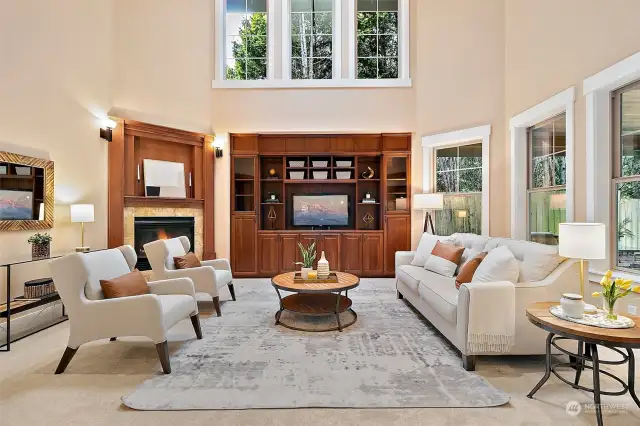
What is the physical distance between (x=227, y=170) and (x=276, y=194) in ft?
3.37

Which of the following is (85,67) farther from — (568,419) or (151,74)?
(568,419)

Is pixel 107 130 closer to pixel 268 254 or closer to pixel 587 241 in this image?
pixel 268 254

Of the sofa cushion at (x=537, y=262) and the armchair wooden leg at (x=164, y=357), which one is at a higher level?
the sofa cushion at (x=537, y=262)

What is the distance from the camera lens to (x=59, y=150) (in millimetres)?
4223

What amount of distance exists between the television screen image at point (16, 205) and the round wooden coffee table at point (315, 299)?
3023 mm

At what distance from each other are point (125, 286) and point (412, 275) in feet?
9.75

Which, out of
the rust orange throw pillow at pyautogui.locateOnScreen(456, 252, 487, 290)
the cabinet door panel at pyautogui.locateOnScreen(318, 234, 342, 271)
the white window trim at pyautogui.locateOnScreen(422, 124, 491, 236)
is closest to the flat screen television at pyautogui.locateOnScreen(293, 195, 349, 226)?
the cabinet door panel at pyautogui.locateOnScreen(318, 234, 342, 271)

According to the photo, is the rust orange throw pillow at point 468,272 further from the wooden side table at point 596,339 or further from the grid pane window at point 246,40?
the grid pane window at point 246,40

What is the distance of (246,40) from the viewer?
20.2 feet

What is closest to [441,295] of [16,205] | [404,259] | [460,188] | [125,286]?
[404,259]

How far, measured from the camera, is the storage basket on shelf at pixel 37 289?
3.27 m

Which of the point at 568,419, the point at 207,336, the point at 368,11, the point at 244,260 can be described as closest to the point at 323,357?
the point at 207,336

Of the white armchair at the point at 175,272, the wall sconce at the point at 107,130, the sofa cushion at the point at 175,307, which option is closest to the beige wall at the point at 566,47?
the sofa cushion at the point at 175,307

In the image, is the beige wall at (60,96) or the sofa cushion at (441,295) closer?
the sofa cushion at (441,295)
